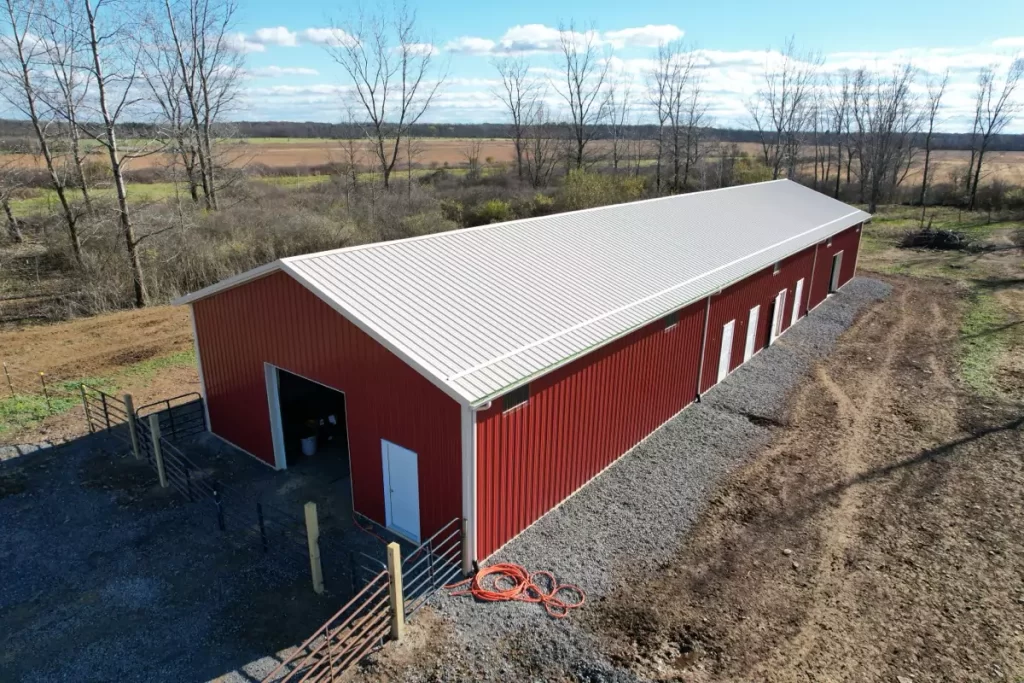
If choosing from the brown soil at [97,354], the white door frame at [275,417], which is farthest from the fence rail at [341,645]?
the brown soil at [97,354]

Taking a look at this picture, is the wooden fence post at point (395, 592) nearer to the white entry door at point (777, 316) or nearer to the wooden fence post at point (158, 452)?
the wooden fence post at point (158, 452)

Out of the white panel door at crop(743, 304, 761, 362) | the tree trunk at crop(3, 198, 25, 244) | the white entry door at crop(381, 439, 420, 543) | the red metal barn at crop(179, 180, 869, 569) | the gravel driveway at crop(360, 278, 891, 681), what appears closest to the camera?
the gravel driveway at crop(360, 278, 891, 681)

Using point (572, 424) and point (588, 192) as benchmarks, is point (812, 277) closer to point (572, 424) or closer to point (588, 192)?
point (572, 424)

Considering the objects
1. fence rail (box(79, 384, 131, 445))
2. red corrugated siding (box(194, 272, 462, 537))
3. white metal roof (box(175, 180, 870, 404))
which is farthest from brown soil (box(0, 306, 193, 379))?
white metal roof (box(175, 180, 870, 404))

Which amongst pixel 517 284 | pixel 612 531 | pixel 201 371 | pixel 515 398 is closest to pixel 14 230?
pixel 201 371

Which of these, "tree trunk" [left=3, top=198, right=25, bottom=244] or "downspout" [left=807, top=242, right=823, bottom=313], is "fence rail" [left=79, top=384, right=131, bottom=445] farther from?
"downspout" [left=807, top=242, right=823, bottom=313]

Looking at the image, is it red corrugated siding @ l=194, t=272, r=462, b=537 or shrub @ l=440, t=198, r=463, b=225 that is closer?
red corrugated siding @ l=194, t=272, r=462, b=537

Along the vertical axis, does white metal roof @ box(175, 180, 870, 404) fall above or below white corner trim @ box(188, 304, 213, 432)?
above
